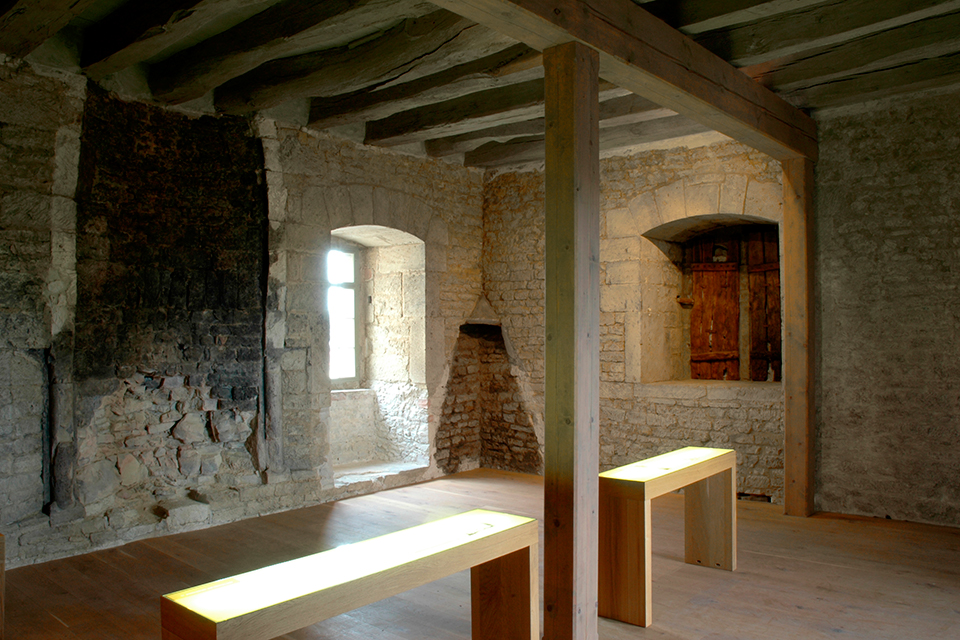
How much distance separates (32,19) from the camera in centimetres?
331

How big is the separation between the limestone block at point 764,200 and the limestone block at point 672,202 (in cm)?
47

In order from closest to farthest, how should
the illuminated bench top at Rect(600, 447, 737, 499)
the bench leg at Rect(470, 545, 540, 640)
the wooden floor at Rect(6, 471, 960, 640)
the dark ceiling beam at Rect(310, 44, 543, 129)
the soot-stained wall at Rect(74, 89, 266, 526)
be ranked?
the bench leg at Rect(470, 545, 540, 640) → the wooden floor at Rect(6, 471, 960, 640) → the illuminated bench top at Rect(600, 447, 737, 499) → the dark ceiling beam at Rect(310, 44, 543, 129) → the soot-stained wall at Rect(74, 89, 266, 526)

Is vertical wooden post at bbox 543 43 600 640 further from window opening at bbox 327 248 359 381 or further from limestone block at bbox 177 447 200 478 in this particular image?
window opening at bbox 327 248 359 381

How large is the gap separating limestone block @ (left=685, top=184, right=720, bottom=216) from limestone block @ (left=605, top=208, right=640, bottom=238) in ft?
1.55

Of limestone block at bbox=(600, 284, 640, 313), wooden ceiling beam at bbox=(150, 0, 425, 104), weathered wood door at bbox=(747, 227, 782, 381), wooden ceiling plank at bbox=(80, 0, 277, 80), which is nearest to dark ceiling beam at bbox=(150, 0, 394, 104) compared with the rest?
wooden ceiling beam at bbox=(150, 0, 425, 104)

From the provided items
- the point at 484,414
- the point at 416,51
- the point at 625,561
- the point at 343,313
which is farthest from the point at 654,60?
the point at 484,414

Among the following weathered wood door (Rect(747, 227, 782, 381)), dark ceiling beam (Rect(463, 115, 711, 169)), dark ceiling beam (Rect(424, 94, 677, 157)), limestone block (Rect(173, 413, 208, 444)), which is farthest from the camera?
weathered wood door (Rect(747, 227, 782, 381))

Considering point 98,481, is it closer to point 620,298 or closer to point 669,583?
point 669,583

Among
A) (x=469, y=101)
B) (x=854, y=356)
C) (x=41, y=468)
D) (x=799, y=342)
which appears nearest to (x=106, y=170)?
(x=41, y=468)

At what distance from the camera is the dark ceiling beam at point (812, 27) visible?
327cm

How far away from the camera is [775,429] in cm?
504

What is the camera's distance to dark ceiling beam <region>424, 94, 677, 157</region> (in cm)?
444

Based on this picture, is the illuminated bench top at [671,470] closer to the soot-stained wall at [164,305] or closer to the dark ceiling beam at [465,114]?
the dark ceiling beam at [465,114]

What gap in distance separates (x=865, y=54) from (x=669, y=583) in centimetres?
296
